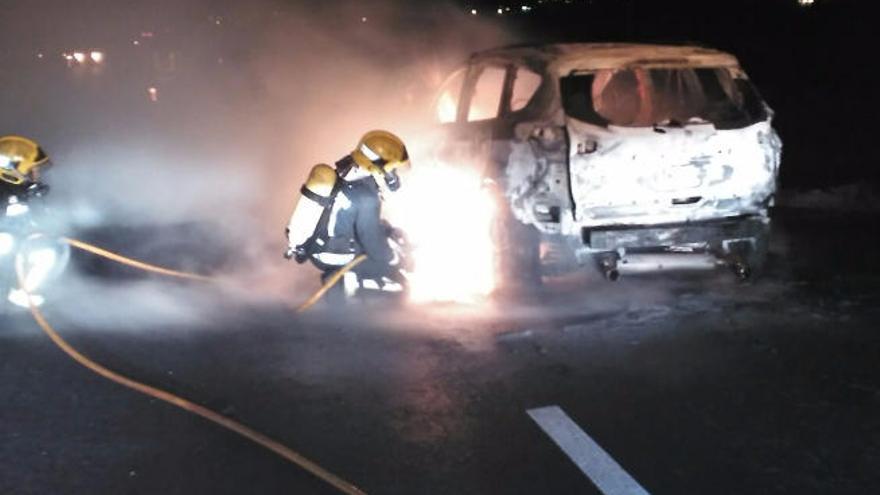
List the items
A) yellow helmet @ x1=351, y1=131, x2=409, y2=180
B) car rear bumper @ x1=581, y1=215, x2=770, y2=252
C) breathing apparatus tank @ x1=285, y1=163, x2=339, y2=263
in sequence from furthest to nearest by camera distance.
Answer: car rear bumper @ x1=581, y1=215, x2=770, y2=252
yellow helmet @ x1=351, y1=131, x2=409, y2=180
breathing apparatus tank @ x1=285, y1=163, x2=339, y2=263

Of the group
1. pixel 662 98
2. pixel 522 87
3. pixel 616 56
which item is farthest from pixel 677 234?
pixel 522 87

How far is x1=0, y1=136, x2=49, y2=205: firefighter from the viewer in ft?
22.2

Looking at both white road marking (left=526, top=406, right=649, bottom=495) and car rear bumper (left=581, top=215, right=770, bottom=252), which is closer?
white road marking (left=526, top=406, right=649, bottom=495)

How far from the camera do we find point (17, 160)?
678 cm

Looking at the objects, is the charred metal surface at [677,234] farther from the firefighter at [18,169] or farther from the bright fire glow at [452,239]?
the firefighter at [18,169]

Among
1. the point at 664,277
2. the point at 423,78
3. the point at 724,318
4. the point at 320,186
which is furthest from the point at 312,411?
the point at 423,78

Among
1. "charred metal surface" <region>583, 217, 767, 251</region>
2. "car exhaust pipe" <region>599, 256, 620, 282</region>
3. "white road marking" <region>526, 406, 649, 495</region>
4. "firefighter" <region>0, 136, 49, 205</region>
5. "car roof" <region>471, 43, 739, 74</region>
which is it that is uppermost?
"car roof" <region>471, 43, 739, 74</region>

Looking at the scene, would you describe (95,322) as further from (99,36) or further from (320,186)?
(99,36)

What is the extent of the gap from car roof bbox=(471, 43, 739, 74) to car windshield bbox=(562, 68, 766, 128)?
0.25ft

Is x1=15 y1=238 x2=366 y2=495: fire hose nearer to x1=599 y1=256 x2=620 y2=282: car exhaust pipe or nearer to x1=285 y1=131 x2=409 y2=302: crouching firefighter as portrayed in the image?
x1=285 y1=131 x2=409 y2=302: crouching firefighter

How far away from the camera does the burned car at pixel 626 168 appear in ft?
20.9

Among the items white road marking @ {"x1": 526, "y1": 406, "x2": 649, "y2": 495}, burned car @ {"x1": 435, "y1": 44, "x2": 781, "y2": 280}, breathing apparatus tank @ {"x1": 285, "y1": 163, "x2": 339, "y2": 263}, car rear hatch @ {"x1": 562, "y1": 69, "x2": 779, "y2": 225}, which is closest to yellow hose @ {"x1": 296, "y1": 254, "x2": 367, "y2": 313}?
breathing apparatus tank @ {"x1": 285, "y1": 163, "x2": 339, "y2": 263}

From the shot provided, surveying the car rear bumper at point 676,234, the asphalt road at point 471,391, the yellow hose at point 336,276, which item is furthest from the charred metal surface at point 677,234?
the yellow hose at point 336,276

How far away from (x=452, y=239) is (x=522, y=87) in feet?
4.53
